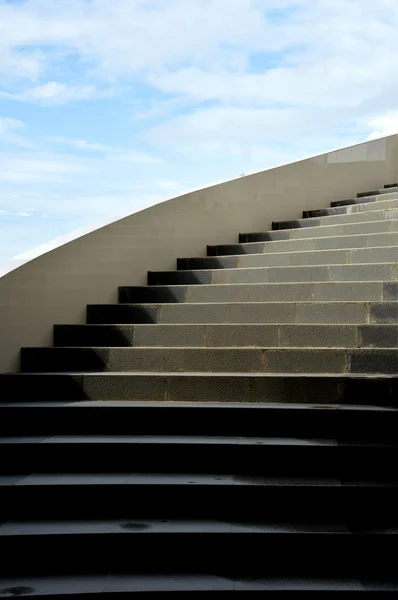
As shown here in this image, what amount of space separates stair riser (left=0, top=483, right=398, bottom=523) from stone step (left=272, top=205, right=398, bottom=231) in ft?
14.2

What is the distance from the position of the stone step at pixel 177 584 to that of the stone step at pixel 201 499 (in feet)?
1.41

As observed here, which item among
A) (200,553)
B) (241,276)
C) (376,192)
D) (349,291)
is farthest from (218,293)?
(376,192)

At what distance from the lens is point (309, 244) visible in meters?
7.55

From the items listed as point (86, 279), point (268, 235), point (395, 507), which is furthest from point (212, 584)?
point (268, 235)

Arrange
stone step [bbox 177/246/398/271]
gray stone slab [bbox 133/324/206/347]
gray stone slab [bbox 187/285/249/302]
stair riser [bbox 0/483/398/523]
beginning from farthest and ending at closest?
stone step [bbox 177/246/398/271]
gray stone slab [bbox 187/285/249/302]
gray stone slab [bbox 133/324/206/347]
stair riser [bbox 0/483/398/523]

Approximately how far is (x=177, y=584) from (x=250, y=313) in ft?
9.69

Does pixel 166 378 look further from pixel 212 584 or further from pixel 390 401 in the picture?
pixel 212 584

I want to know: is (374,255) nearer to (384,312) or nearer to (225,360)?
(384,312)

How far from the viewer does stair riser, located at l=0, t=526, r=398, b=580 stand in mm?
3822

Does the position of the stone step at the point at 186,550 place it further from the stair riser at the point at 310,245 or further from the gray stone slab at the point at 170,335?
the stair riser at the point at 310,245

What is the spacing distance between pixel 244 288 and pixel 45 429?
2.41 m

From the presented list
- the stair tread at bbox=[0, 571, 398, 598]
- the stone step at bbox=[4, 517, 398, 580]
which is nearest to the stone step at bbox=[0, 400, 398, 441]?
the stone step at bbox=[4, 517, 398, 580]

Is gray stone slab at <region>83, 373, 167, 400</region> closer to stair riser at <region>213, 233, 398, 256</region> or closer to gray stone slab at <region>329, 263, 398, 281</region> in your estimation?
gray stone slab at <region>329, 263, 398, 281</region>

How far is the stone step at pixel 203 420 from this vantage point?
4.64 meters
